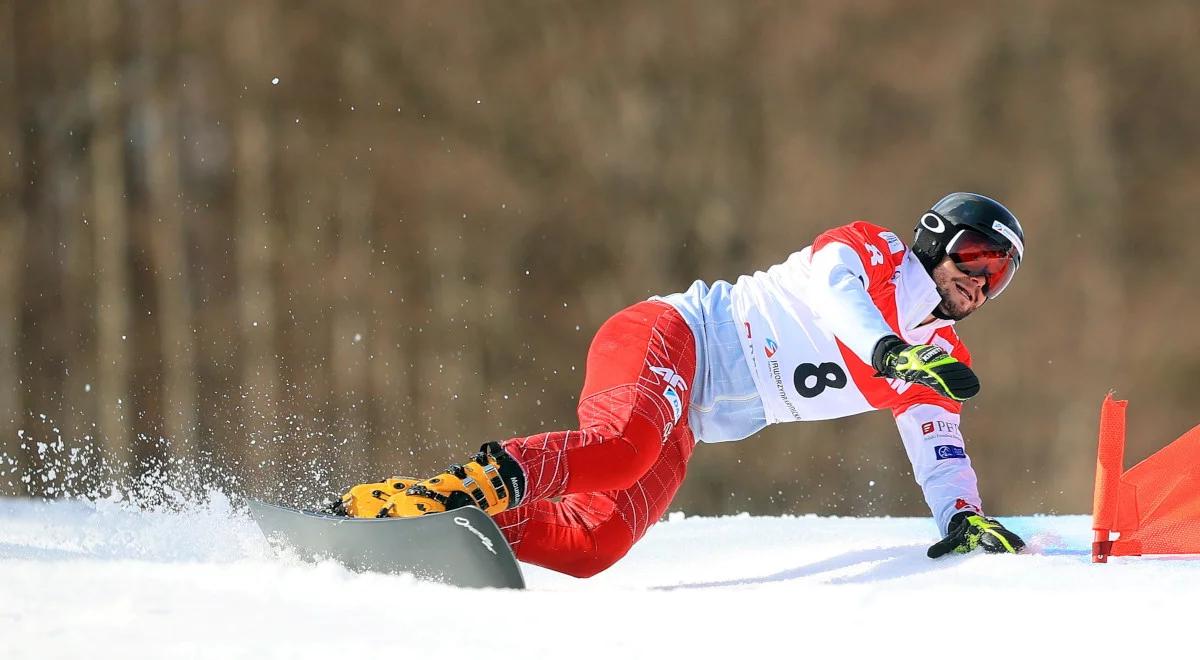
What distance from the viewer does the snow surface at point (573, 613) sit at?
156 cm

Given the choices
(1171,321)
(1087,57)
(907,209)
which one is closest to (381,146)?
(907,209)

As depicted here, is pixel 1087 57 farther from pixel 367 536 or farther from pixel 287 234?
pixel 367 536

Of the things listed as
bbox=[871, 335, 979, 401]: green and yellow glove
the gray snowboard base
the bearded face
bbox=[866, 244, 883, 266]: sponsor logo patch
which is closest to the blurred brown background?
the bearded face

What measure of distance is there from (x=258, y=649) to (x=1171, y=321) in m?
11.4

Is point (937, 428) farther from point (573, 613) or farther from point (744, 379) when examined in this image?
point (573, 613)

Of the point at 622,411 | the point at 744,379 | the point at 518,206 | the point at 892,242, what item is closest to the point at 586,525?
the point at 622,411

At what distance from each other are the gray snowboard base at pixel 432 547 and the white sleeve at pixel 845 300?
794 millimetres

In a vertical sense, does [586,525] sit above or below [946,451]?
below

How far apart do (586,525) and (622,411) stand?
0.35m

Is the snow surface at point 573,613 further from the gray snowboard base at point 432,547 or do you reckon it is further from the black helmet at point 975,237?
the black helmet at point 975,237

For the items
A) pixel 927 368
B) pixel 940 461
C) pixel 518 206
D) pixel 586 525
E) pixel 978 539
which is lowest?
pixel 586 525

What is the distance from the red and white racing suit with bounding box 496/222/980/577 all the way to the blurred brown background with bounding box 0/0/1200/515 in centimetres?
815

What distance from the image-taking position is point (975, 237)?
2703mm

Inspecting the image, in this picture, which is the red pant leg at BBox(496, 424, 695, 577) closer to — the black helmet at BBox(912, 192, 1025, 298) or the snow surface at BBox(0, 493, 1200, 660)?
the snow surface at BBox(0, 493, 1200, 660)
